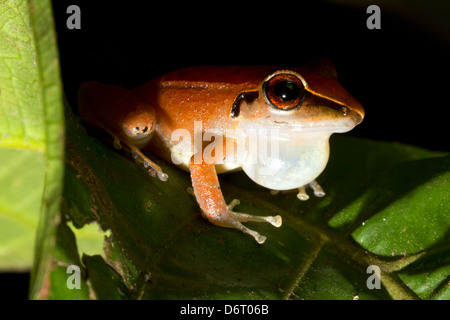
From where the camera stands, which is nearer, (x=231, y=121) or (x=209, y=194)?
(x=209, y=194)

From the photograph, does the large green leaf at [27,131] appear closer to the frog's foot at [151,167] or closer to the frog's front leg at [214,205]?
the frog's foot at [151,167]

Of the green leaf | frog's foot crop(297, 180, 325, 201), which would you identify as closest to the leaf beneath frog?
frog's foot crop(297, 180, 325, 201)

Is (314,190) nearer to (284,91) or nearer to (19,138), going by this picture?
(284,91)

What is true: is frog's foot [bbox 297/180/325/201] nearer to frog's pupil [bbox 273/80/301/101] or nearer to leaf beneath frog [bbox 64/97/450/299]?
leaf beneath frog [bbox 64/97/450/299]

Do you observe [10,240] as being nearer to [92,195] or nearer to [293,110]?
[92,195]

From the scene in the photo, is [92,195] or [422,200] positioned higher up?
[92,195]

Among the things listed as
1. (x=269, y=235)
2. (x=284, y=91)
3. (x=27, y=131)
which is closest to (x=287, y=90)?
(x=284, y=91)
